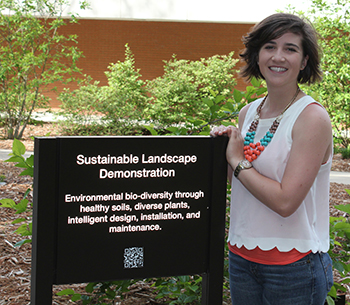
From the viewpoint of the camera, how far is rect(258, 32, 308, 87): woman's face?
6.17 feet

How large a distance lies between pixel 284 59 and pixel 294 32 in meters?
0.12

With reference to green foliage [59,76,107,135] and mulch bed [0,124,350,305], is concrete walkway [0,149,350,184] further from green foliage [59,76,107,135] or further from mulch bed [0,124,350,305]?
green foliage [59,76,107,135]

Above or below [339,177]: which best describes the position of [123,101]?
above

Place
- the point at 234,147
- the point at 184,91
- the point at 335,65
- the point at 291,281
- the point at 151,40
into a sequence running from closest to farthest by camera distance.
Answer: the point at 291,281, the point at 234,147, the point at 335,65, the point at 184,91, the point at 151,40

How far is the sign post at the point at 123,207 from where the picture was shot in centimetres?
181

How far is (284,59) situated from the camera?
1877mm

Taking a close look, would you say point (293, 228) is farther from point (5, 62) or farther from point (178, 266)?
point (5, 62)

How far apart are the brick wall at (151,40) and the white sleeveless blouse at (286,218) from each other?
18.3 m

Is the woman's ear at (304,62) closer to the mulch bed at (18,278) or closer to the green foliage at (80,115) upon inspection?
the mulch bed at (18,278)

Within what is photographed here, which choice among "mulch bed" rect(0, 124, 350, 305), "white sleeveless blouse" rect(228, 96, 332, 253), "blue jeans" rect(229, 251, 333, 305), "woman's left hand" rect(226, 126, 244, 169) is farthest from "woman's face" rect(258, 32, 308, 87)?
"mulch bed" rect(0, 124, 350, 305)

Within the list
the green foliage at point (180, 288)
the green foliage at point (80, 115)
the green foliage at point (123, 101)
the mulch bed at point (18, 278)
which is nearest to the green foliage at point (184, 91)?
the green foliage at point (123, 101)

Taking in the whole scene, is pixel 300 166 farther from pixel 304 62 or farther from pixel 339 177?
pixel 339 177

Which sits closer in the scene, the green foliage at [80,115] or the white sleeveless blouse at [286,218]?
the white sleeveless blouse at [286,218]

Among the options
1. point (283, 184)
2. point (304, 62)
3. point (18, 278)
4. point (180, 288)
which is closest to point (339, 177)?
point (180, 288)
